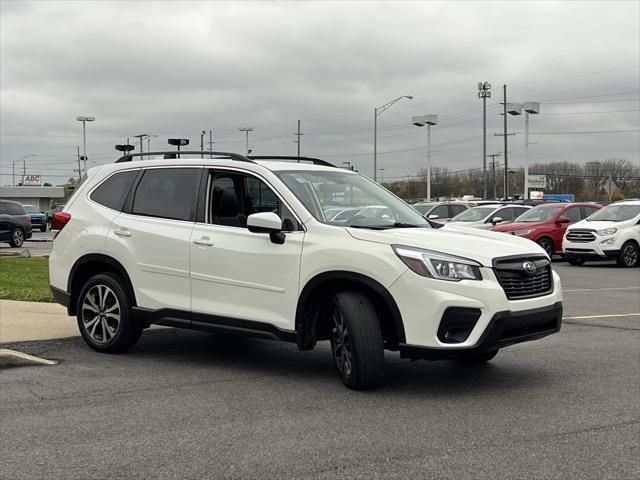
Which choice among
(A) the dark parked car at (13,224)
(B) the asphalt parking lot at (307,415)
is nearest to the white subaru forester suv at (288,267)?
(B) the asphalt parking lot at (307,415)

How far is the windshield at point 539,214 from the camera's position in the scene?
22891mm

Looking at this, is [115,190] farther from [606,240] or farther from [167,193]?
[606,240]

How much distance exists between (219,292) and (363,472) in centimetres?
288

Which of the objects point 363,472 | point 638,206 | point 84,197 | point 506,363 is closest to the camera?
point 363,472

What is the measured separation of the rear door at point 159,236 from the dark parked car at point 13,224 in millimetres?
21089

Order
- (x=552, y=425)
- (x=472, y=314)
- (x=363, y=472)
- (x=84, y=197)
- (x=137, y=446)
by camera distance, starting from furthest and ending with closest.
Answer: (x=84, y=197)
(x=472, y=314)
(x=552, y=425)
(x=137, y=446)
(x=363, y=472)

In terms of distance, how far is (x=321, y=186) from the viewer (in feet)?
23.5

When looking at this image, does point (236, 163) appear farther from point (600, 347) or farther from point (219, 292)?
point (600, 347)

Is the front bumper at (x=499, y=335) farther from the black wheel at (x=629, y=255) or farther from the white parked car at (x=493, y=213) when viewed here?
the white parked car at (x=493, y=213)

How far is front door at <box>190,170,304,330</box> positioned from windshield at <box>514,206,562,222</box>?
671 inches

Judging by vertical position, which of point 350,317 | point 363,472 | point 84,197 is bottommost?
point 363,472

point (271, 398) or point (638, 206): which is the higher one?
point (638, 206)

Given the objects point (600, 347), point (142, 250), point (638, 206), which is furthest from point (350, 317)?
point (638, 206)

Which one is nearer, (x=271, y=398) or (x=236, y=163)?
(x=271, y=398)
